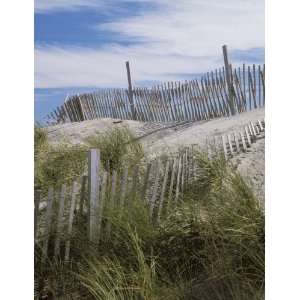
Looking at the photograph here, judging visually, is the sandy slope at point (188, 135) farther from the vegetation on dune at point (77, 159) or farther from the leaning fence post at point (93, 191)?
the leaning fence post at point (93, 191)

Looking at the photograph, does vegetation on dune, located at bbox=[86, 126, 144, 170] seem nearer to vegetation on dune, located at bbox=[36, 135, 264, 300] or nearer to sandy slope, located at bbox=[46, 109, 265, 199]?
sandy slope, located at bbox=[46, 109, 265, 199]

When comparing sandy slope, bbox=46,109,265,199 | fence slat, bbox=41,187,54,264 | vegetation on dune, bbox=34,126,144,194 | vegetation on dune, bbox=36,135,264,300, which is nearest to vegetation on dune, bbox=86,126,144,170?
vegetation on dune, bbox=34,126,144,194

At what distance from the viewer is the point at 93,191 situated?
8.85 feet

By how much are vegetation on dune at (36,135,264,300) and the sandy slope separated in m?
0.40

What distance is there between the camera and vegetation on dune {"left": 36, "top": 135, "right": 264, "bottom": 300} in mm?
2227

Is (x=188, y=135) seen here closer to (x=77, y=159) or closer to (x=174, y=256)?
(x=77, y=159)

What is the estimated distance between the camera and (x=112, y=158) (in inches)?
188

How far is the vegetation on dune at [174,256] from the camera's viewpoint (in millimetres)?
2227

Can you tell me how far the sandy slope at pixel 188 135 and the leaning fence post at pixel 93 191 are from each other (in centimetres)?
89

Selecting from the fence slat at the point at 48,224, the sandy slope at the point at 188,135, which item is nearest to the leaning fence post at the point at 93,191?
the fence slat at the point at 48,224

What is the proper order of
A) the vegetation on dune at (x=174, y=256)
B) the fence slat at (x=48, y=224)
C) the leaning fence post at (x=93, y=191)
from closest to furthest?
the vegetation on dune at (x=174, y=256) → the fence slat at (x=48, y=224) → the leaning fence post at (x=93, y=191)

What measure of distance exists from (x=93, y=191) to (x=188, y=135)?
319 cm
